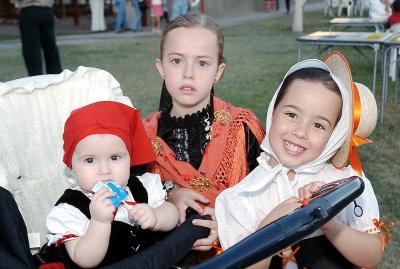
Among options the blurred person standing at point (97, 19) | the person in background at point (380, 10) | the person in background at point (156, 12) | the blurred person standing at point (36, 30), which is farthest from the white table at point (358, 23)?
the blurred person standing at point (97, 19)

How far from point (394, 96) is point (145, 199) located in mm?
6096

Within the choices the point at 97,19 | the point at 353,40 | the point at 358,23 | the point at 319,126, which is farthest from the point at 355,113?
the point at 97,19

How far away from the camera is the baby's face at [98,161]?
1763mm

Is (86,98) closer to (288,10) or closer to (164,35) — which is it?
(164,35)

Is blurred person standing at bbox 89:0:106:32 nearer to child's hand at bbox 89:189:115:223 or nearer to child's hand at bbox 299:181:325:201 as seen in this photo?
child's hand at bbox 89:189:115:223

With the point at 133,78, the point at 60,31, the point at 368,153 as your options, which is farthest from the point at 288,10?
the point at 368,153

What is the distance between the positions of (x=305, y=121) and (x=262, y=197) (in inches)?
11.8

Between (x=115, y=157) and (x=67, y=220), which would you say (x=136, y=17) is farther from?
(x=67, y=220)

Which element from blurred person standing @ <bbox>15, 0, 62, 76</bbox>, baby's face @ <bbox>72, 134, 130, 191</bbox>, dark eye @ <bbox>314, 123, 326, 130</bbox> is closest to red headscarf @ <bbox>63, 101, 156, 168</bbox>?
baby's face @ <bbox>72, 134, 130, 191</bbox>

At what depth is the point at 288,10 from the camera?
23734 mm

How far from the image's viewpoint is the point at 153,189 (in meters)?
2.03

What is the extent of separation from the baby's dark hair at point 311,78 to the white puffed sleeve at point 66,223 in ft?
2.41

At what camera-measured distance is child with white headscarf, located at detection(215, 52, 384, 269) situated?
1712 mm

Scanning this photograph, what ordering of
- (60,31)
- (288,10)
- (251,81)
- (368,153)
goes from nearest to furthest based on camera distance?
(368,153) → (251,81) → (60,31) → (288,10)
